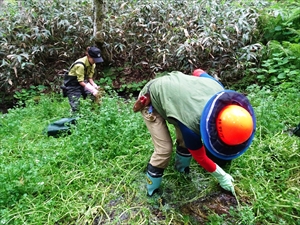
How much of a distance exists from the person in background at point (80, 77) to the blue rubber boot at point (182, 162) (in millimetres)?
1768

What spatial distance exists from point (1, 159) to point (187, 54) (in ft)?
10.7

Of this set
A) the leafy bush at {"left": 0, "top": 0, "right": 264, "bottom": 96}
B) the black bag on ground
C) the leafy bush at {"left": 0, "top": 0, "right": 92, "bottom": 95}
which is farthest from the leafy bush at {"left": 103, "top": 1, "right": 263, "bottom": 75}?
the black bag on ground

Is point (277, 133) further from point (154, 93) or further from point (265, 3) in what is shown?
point (265, 3)

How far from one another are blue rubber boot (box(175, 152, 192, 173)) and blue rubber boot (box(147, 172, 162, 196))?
0.30 metres

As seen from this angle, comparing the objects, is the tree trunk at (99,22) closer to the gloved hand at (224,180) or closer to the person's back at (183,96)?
the person's back at (183,96)

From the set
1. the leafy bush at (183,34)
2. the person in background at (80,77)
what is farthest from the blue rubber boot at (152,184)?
the leafy bush at (183,34)

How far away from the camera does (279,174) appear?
2.39m

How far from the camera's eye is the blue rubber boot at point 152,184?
221 centimetres

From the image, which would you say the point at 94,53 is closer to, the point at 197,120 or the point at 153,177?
the point at 153,177

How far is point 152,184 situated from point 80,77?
6.98 feet

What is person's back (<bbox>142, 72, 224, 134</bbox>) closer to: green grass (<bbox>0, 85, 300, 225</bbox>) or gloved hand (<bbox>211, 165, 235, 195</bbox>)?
gloved hand (<bbox>211, 165, 235, 195</bbox>)

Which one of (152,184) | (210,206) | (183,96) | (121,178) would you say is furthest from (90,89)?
(210,206)

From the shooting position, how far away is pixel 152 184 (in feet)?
7.34

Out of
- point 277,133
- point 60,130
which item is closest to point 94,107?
point 60,130
